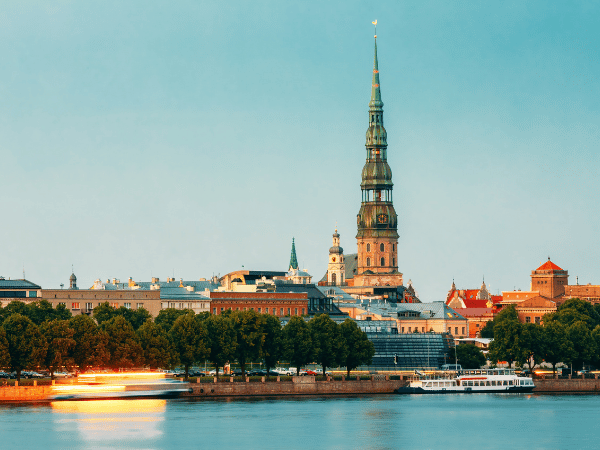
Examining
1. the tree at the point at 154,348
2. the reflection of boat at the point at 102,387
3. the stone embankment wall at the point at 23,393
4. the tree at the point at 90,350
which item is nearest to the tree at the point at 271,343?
the tree at the point at 154,348

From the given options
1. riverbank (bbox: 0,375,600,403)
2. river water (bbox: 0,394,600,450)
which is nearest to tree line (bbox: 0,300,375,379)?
riverbank (bbox: 0,375,600,403)

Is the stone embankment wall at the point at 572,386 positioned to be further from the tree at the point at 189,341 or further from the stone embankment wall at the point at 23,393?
the stone embankment wall at the point at 23,393

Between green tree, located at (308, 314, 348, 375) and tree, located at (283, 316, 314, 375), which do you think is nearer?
tree, located at (283, 316, 314, 375)

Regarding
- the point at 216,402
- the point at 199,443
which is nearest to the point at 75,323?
the point at 216,402

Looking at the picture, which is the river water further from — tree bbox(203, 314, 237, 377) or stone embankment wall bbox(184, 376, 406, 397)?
tree bbox(203, 314, 237, 377)

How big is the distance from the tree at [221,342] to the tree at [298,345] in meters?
7.66

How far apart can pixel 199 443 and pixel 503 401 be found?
60.7 meters

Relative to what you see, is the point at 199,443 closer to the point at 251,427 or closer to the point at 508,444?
the point at 251,427

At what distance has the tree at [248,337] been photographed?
187 metres

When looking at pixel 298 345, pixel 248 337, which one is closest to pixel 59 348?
pixel 248 337

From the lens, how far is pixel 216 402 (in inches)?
6762

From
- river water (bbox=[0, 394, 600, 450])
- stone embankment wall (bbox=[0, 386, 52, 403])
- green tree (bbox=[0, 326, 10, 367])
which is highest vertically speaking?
green tree (bbox=[0, 326, 10, 367])

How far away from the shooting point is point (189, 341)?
182m

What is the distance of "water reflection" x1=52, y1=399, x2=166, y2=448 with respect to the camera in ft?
433
